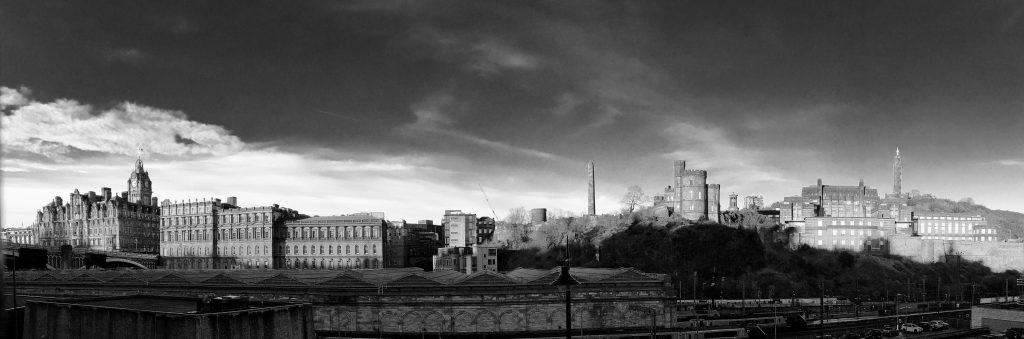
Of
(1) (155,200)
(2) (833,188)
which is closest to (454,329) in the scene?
(2) (833,188)

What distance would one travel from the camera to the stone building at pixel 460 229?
14775 centimetres

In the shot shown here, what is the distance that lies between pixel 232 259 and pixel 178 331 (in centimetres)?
10100

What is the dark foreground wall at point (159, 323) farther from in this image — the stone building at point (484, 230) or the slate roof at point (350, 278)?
the stone building at point (484, 230)

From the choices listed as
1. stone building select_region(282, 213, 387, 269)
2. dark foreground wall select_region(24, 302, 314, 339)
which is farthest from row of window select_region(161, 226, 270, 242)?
dark foreground wall select_region(24, 302, 314, 339)

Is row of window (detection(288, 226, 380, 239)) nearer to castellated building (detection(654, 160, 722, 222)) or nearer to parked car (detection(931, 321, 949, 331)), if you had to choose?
castellated building (detection(654, 160, 722, 222))

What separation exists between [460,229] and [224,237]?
159 feet

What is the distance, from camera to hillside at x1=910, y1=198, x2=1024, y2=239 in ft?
517

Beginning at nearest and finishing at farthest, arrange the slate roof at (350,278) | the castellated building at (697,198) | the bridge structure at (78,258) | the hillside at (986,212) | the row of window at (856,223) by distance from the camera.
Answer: the slate roof at (350,278) → the bridge structure at (78,258) → the row of window at (856,223) → the castellated building at (697,198) → the hillside at (986,212)

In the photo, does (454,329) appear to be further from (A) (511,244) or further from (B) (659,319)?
(A) (511,244)

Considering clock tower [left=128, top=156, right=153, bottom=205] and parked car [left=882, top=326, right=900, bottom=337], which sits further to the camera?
clock tower [left=128, top=156, right=153, bottom=205]

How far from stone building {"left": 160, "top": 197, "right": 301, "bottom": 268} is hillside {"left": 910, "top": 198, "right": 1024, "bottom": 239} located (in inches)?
5344

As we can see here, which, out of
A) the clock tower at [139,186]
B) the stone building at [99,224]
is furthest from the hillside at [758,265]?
the clock tower at [139,186]

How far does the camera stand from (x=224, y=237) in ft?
392

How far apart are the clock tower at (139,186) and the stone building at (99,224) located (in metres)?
11.6
